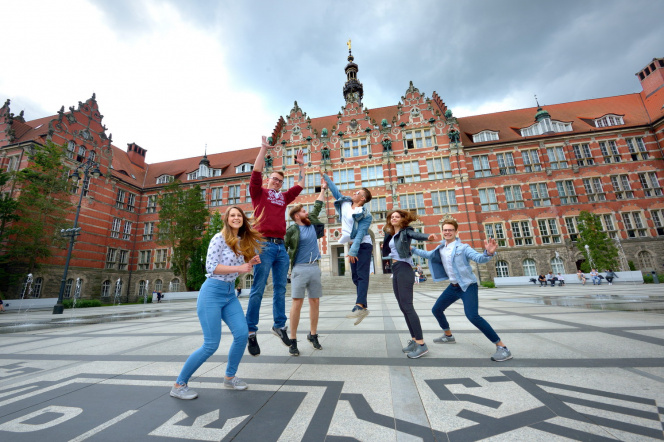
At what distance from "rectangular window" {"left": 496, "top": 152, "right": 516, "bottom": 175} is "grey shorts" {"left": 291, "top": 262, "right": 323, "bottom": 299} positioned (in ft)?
92.4

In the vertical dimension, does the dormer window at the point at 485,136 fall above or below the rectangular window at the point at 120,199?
above

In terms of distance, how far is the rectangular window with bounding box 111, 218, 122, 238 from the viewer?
28909mm

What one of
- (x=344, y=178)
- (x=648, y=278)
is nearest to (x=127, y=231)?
(x=344, y=178)

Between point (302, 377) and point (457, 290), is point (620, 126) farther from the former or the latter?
point (302, 377)

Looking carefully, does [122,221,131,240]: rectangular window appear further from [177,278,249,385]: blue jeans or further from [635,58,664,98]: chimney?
[635,58,664,98]: chimney

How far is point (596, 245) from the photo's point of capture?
2027 centimetres

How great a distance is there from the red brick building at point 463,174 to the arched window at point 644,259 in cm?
8

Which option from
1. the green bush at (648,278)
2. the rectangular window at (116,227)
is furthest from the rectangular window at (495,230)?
the rectangular window at (116,227)

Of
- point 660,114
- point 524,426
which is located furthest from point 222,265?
point 660,114

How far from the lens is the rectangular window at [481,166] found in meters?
25.8

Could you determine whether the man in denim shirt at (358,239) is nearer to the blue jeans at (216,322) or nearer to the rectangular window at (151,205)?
the blue jeans at (216,322)

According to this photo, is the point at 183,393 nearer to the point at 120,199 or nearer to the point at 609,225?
the point at 609,225

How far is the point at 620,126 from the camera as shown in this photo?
2470cm

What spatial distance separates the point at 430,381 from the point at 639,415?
4.20 feet
